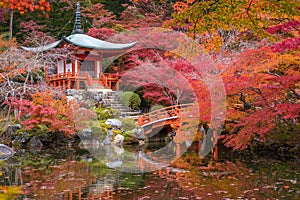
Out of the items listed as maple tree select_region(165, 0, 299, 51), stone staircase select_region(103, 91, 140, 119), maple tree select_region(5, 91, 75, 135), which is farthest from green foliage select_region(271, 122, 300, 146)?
maple tree select_region(5, 91, 75, 135)

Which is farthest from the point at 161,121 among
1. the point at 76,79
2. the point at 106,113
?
the point at 76,79

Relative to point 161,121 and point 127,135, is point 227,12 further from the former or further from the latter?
point 161,121

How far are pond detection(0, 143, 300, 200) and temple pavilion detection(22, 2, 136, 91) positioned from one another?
7.76m

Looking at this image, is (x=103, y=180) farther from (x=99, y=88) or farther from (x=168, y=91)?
(x=99, y=88)

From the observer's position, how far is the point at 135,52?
1883 cm

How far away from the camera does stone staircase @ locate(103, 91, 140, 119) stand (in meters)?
17.0

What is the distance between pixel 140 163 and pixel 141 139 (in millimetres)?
5111

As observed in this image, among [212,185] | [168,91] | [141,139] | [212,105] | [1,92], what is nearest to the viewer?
[212,185]

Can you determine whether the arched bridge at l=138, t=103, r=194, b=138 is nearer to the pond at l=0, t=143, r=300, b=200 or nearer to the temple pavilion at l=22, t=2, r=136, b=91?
the temple pavilion at l=22, t=2, r=136, b=91

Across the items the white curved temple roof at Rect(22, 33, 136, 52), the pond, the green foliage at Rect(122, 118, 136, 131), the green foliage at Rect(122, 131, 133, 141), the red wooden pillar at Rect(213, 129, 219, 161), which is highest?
the white curved temple roof at Rect(22, 33, 136, 52)

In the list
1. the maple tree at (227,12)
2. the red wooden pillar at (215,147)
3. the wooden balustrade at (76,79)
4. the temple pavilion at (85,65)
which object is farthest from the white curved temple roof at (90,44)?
the maple tree at (227,12)

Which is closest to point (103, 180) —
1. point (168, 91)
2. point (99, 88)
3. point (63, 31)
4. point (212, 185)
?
point (212, 185)

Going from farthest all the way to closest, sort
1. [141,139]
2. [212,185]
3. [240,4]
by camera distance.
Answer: [141,139]
[212,185]
[240,4]

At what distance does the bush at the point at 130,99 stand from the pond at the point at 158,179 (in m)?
6.85
